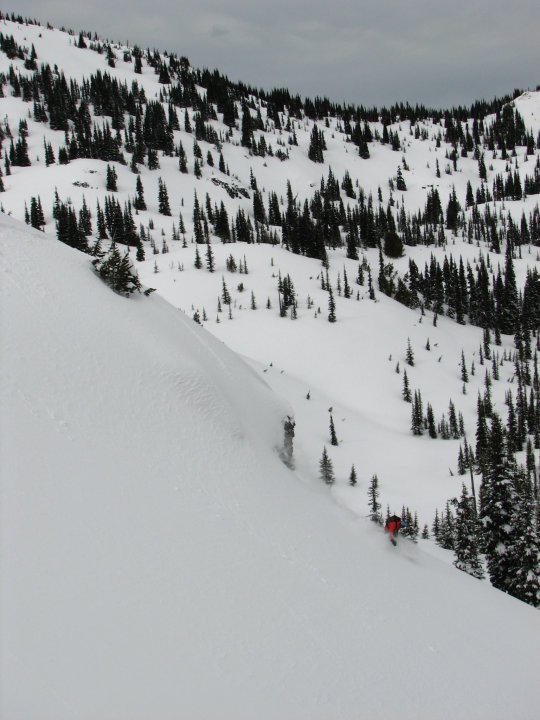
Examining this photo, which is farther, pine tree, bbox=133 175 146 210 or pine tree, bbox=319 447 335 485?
pine tree, bbox=133 175 146 210

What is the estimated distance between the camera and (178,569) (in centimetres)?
713

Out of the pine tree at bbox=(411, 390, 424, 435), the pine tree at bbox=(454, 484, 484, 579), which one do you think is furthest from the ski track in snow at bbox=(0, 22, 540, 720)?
the pine tree at bbox=(411, 390, 424, 435)

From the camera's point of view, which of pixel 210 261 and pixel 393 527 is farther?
pixel 210 261

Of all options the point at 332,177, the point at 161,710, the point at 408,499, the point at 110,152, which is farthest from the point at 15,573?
the point at 332,177

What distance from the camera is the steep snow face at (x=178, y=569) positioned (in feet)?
17.7

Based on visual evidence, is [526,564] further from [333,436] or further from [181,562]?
[333,436]

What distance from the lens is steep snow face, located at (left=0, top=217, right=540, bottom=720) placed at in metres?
5.41

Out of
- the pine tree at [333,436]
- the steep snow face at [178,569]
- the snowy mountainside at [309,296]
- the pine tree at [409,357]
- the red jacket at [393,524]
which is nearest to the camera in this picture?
the steep snow face at [178,569]

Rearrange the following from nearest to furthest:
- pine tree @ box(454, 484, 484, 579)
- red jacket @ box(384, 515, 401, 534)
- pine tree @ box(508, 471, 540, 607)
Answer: red jacket @ box(384, 515, 401, 534), pine tree @ box(508, 471, 540, 607), pine tree @ box(454, 484, 484, 579)

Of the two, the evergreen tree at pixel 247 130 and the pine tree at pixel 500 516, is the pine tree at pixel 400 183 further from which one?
the pine tree at pixel 500 516

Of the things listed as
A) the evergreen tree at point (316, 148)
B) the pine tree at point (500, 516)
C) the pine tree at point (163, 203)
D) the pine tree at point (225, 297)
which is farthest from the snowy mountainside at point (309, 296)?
the pine tree at point (500, 516)

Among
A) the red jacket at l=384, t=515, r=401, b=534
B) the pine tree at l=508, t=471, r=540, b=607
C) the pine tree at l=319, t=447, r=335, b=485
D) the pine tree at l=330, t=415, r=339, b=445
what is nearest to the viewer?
the red jacket at l=384, t=515, r=401, b=534

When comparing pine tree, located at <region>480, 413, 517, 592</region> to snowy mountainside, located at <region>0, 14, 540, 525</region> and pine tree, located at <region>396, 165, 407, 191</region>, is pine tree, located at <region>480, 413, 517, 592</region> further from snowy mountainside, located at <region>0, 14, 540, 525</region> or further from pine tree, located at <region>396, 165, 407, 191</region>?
pine tree, located at <region>396, 165, 407, 191</region>

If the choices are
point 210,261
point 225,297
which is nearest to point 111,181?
point 210,261
